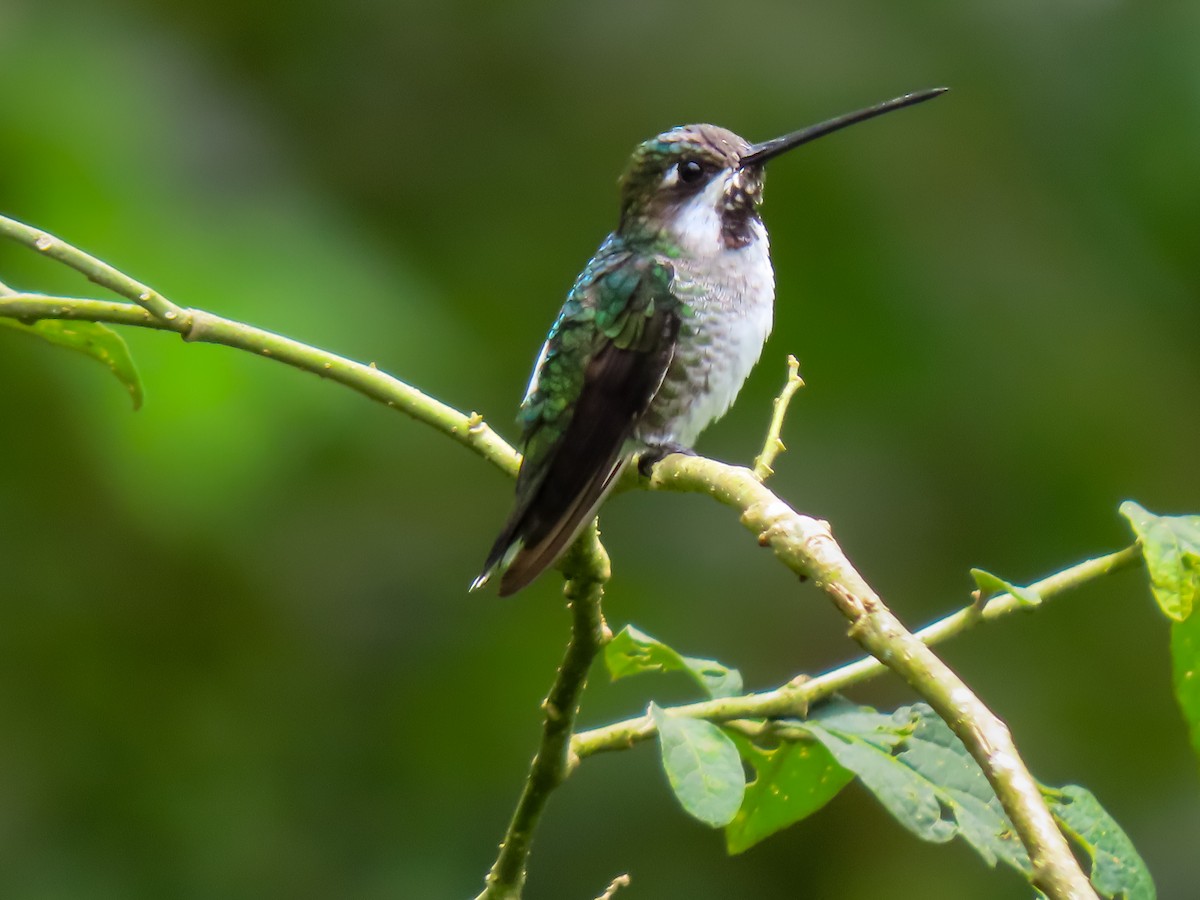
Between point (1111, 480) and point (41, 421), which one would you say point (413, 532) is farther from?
point (1111, 480)

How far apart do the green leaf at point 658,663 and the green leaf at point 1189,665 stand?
52 centimetres

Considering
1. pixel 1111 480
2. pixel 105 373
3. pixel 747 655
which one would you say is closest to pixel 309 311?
pixel 105 373

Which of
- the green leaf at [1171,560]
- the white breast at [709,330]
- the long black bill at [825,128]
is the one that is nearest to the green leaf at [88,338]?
the white breast at [709,330]

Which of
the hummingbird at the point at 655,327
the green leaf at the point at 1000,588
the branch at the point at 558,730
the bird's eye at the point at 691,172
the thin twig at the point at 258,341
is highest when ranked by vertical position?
the bird's eye at the point at 691,172

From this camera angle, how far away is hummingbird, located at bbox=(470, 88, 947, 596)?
268 centimetres

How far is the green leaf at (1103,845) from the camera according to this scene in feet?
5.66

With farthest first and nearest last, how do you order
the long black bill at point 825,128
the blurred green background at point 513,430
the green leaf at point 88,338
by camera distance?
the blurred green background at point 513,430
the long black bill at point 825,128
the green leaf at point 88,338

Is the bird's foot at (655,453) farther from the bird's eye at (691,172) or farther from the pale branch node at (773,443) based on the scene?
the bird's eye at (691,172)

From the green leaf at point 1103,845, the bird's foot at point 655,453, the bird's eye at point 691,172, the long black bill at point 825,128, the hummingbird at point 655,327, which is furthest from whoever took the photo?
the bird's eye at point 691,172

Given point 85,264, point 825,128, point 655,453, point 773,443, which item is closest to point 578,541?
point 773,443

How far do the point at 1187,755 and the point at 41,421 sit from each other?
12.6 feet

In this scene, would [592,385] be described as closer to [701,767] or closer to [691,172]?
[691,172]

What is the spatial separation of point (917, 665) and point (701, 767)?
420 millimetres

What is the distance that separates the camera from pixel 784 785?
1.87 m
